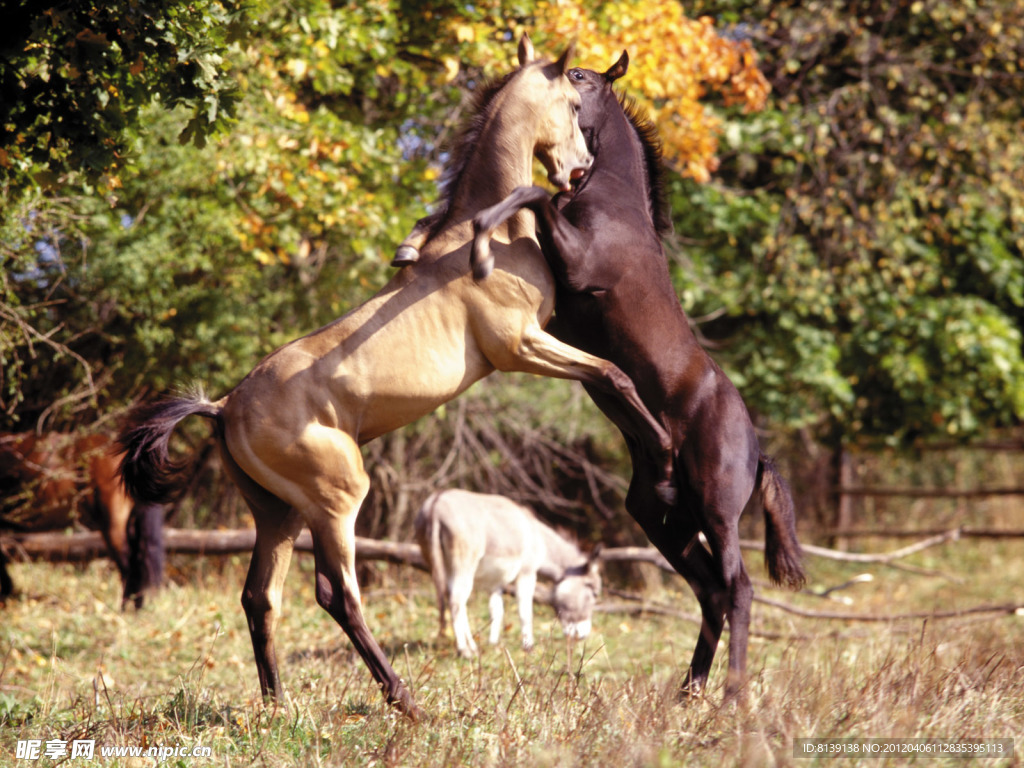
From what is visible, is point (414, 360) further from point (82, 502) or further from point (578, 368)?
point (82, 502)

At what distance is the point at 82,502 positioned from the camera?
32.6ft

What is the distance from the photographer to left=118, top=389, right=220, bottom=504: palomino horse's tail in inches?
177

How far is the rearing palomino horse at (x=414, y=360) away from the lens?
4141mm

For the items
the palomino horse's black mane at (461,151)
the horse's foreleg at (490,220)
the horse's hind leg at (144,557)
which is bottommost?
the horse's hind leg at (144,557)

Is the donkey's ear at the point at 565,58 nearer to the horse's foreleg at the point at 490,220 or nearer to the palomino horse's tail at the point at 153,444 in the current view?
the horse's foreleg at the point at 490,220

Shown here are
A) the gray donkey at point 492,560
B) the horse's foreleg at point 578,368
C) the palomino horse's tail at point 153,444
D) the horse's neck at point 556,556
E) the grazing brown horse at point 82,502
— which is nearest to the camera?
the horse's foreleg at point 578,368

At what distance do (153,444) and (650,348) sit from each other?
8.02 feet

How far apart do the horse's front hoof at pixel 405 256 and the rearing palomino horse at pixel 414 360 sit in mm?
66

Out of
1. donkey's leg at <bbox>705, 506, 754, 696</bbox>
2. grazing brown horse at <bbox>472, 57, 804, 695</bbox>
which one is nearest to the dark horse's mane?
grazing brown horse at <bbox>472, 57, 804, 695</bbox>

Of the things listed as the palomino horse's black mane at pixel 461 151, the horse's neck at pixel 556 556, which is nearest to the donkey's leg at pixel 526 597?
the horse's neck at pixel 556 556

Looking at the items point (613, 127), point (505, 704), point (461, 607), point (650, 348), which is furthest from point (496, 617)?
point (613, 127)

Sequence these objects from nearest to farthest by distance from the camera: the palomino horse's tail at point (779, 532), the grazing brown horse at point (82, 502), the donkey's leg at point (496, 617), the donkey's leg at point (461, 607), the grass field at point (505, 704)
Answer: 1. the grass field at point (505, 704)
2. the palomino horse's tail at point (779, 532)
3. the donkey's leg at point (461, 607)
4. the donkey's leg at point (496, 617)
5. the grazing brown horse at point (82, 502)

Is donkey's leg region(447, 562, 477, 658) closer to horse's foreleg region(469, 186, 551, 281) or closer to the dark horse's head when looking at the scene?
the dark horse's head

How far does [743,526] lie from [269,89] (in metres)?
9.97
